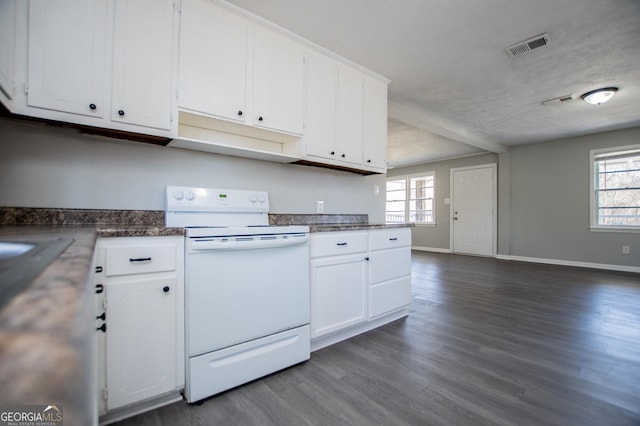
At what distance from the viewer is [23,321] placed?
265 mm

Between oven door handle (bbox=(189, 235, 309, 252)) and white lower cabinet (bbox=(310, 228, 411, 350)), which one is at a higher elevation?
oven door handle (bbox=(189, 235, 309, 252))

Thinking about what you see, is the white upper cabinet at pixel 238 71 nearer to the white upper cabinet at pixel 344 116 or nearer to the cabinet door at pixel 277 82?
the cabinet door at pixel 277 82

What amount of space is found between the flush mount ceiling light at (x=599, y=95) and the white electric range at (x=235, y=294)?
3821mm

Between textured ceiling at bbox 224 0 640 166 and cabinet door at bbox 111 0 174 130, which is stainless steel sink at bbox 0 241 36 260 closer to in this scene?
cabinet door at bbox 111 0 174 130

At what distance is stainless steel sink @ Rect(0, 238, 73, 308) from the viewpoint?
380 millimetres

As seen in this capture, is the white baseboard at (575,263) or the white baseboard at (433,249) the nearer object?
the white baseboard at (575,263)

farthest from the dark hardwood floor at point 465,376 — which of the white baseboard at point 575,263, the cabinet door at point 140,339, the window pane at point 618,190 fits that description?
the window pane at point 618,190

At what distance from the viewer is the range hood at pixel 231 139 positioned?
199 cm

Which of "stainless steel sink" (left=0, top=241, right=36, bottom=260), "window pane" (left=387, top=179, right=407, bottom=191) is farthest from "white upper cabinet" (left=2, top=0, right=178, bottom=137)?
"window pane" (left=387, top=179, right=407, bottom=191)

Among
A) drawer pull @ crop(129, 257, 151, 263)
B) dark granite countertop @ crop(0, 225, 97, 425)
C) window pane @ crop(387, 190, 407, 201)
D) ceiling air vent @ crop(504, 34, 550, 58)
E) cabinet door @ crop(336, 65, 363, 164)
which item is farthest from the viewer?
window pane @ crop(387, 190, 407, 201)

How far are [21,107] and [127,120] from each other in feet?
1.40

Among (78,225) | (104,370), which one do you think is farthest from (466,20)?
(104,370)

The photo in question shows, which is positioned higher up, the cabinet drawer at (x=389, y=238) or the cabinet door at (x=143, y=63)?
the cabinet door at (x=143, y=63)

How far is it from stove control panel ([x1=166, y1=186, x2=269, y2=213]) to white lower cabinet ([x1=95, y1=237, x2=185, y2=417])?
463 millimetres
